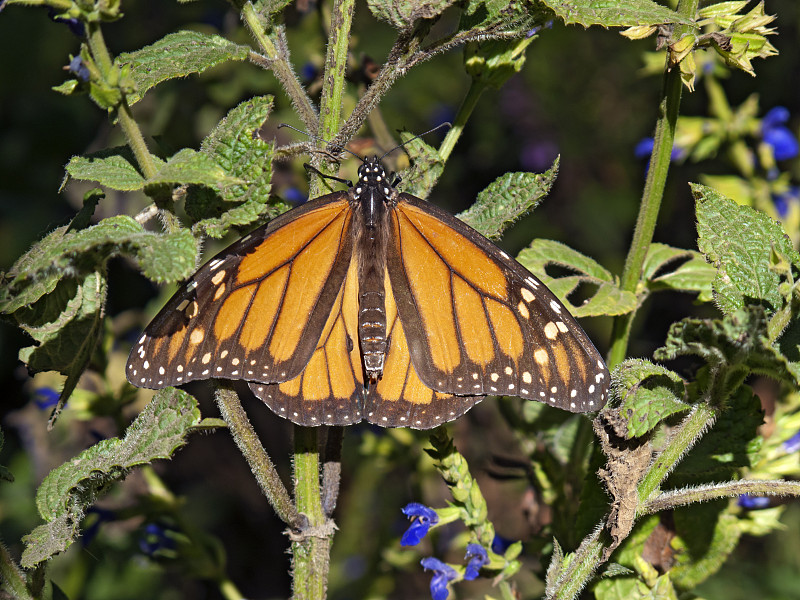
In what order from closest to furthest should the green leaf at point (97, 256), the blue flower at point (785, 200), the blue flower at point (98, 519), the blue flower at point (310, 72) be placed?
the green leaf at point (97, 256) → the blue flower at point (98, 519) → the blue flower at point (310, 72) → the blue flower at point (785, 200)

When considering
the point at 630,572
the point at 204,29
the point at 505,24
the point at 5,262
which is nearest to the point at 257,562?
the point at 5,262

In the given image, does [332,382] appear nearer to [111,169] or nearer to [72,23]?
[111,169]

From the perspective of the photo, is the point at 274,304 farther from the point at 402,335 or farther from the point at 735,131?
the point at 735,131

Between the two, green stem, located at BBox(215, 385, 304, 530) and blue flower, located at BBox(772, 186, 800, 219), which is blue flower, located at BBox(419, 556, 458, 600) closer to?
green stem, located at BBox(215, 385, 304, 530)

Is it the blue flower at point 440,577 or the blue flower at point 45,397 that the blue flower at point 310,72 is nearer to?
the blue flower at point 45,397

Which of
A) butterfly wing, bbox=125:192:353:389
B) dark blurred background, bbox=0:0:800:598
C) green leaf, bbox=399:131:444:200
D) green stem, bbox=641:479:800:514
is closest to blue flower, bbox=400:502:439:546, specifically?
butterfly wing, bbox=125:192:353:389

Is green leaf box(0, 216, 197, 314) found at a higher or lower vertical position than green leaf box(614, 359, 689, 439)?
higher

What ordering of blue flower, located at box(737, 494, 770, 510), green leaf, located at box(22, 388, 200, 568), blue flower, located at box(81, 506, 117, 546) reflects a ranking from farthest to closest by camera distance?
blue flower, located at box(81, 506, 117, 546) < blue flower, located at box(737, 494, 770, 510) < green leaf, located at box(22, 388, 200, 568)

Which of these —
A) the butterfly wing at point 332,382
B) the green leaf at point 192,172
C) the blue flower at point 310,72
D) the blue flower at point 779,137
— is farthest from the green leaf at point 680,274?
the blue flower at point 310,72
